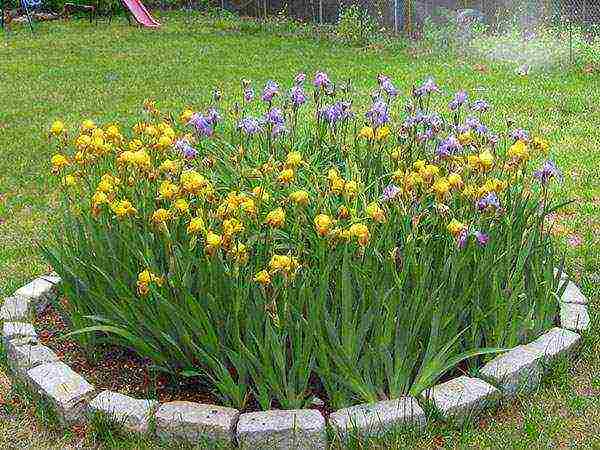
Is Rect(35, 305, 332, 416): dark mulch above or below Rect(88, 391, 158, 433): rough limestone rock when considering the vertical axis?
below

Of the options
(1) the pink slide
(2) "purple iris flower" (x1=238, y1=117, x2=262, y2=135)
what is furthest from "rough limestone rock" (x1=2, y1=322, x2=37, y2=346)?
(1) the pink slide

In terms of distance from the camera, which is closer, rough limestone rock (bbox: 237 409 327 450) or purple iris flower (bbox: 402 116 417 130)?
rough limestone rock (bbox: 237 409 327 450)

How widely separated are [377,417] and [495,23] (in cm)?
1081

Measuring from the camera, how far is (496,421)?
11.3 ft

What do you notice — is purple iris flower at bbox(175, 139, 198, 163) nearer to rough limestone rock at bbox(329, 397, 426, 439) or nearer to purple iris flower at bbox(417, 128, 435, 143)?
purple iris flower at bbox(417, 128, 435, 143)

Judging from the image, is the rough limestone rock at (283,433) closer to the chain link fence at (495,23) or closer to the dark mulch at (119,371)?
the dark mulch at (119,371)

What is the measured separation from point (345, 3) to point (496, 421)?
40.1 feet

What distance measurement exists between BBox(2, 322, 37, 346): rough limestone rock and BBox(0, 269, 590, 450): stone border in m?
0.05

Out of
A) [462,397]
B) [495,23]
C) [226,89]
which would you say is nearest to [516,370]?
[462,397]

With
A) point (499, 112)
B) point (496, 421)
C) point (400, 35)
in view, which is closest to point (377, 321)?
point (496, 421)

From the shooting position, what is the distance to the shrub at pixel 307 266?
11.0 feet

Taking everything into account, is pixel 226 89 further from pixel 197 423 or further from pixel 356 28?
pixel 197 423

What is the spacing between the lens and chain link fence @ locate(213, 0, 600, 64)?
10.7m

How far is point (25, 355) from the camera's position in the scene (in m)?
3.76
